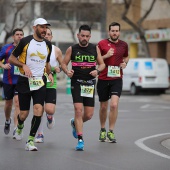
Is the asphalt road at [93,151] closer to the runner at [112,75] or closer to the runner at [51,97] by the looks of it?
the runner at [51,97]

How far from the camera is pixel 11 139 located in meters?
13.5

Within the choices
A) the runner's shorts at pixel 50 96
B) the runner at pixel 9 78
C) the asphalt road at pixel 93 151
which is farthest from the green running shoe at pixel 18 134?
the runner at pixel 9 78

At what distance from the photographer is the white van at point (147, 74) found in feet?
121

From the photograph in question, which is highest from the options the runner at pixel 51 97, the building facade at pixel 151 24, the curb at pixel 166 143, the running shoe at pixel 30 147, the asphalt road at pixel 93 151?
the building facade at pixel 151 24

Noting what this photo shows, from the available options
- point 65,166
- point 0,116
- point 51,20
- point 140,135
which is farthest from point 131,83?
point 51,20

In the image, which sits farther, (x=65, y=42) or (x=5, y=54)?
(x=65, y=42)

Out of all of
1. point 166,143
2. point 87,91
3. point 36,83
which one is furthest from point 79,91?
point 166,143

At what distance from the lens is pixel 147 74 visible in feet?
→ 121

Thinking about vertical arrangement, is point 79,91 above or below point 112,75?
below

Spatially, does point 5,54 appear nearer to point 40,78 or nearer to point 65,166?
point 40,78

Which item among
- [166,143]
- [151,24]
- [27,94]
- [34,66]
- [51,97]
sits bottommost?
[166,143]

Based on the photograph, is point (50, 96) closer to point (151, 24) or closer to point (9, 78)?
point (9, 78)

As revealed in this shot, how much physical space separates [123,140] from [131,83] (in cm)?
2409

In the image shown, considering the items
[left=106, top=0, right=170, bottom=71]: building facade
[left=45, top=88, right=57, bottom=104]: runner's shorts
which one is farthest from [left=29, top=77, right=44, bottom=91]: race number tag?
[left=106, top=0, right=170, bottom=71]: building facade
